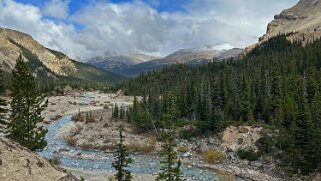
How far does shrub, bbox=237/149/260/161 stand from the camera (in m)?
63.8

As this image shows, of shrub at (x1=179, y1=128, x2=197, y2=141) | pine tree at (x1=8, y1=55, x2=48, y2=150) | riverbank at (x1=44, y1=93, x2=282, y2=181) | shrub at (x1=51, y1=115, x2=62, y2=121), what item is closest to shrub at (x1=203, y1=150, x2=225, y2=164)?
riverbank at (x1=44, y1=93, x2=282, y2=181)

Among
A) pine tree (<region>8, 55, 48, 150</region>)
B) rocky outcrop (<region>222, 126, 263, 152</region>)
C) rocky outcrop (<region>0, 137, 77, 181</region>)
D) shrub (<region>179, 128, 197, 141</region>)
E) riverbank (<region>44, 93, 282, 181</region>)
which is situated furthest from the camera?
shrub (<region>179, 128, 197, 141</region>)

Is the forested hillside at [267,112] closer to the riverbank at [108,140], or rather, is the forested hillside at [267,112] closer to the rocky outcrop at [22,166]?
the riverbank at [108,140]

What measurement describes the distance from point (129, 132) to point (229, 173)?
117 feet

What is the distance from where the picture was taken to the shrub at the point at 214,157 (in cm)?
6502

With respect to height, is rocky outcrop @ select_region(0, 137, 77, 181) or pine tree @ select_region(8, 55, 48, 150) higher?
pine tree @ select_region(8, 55, 48, 150)

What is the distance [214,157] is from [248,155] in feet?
18.9

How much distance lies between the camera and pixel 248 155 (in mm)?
64625

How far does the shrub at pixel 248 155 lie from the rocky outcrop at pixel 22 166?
40033 millimetres

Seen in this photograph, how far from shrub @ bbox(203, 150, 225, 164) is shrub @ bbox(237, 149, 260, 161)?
123 inches

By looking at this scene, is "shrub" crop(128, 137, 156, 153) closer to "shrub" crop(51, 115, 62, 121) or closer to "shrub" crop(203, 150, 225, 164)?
"shrub" crop(203, 150, 225, 164)

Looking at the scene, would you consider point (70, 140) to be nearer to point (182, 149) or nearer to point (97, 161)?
point (97, 161)

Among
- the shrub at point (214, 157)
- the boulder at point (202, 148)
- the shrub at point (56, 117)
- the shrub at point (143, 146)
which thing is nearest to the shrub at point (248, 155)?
the shrub at point (214, 157)

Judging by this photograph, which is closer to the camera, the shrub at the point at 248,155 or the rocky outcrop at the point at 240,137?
the shrub at the point at 248,155
